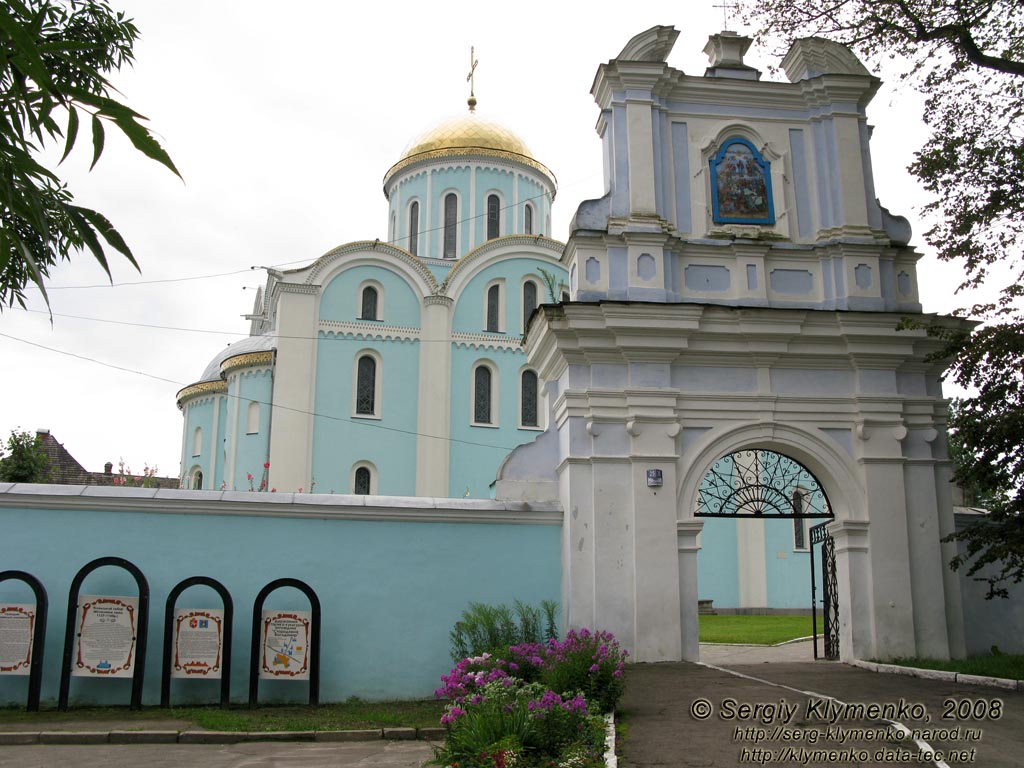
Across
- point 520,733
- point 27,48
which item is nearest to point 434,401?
point 520,733

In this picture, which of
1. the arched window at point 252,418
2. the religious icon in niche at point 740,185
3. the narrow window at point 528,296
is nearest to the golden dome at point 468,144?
the narrow window at point 528,296

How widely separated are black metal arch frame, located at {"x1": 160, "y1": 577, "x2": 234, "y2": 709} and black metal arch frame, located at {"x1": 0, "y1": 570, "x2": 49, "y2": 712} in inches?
48.5

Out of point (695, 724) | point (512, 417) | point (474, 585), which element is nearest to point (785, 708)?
point (695, 724)

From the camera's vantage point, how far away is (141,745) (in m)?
8.99

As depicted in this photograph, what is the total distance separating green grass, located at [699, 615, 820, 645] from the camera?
20.4m

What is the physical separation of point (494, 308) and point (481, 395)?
115 inches

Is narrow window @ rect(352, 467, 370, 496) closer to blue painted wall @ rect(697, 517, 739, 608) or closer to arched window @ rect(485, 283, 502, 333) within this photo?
arched window @ rect(485, 283, 502, 333)

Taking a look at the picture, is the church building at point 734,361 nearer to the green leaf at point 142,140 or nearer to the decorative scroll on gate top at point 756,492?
the decorative scroll on gate top at point 756,492

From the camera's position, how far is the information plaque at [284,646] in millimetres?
10945

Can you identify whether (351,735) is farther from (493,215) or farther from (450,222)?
(493,215)

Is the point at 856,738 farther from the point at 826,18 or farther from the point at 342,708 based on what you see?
the point at 826,18

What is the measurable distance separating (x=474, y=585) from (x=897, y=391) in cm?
597

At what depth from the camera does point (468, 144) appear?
34.2 metres

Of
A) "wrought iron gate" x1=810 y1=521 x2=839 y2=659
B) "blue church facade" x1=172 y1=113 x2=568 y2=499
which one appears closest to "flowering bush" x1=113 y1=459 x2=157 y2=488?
"blue church facade" x1=172 y1=113 x2=568 y2=499
